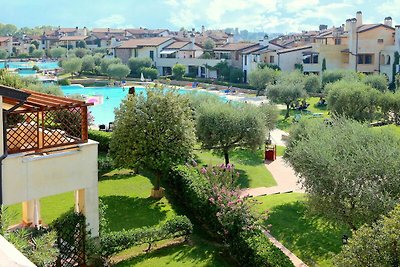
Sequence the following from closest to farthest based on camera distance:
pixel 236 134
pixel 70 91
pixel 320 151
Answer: pixel 320 151 → pixel 236 134 → pixel 70 91

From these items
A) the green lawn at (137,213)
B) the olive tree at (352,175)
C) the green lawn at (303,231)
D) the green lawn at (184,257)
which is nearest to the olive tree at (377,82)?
the green lawn at (303,231)

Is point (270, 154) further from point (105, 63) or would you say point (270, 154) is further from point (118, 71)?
point (105, 63)

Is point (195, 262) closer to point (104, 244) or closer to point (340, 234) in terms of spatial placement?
point (104, 244)

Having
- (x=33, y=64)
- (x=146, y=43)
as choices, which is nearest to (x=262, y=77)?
(x=146, y=43)

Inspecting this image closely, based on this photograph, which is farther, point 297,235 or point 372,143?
point 297,235

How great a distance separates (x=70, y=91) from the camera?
232 ft

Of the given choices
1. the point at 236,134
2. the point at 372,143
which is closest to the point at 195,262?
the point at 372,143

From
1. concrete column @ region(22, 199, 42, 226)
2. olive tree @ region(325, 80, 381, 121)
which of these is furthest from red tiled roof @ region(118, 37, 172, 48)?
concrete column @ region(22, 199, 42, 226)

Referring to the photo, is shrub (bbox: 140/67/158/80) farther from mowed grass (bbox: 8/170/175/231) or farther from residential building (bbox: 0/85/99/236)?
residential building (bbox: 0/85/99/236)

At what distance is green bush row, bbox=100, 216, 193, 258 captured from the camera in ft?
47.6

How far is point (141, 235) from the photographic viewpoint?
1542 cm

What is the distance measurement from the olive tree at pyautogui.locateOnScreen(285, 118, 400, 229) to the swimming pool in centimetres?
2781

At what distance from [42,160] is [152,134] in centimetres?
857

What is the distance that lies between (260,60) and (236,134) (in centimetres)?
4729
